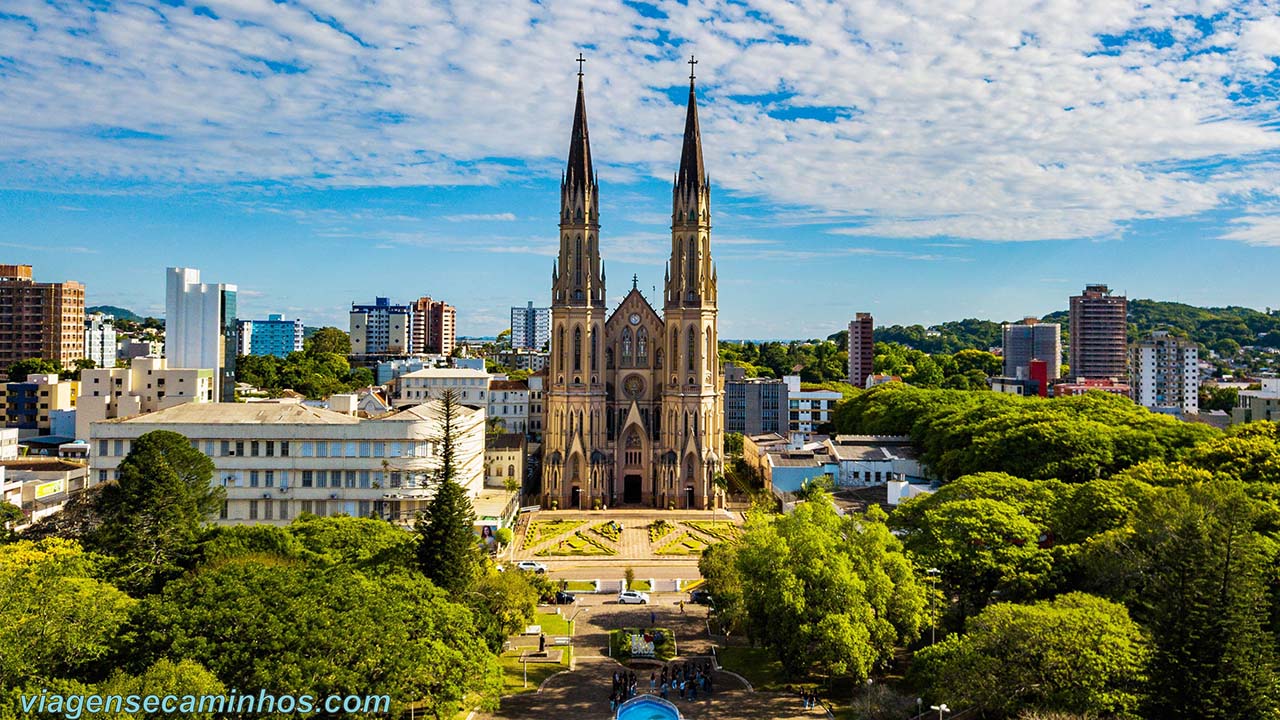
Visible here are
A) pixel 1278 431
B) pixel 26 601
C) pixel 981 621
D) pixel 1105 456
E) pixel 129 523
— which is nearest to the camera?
pixel 26 601

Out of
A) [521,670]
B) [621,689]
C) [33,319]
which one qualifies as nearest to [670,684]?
[621,689]

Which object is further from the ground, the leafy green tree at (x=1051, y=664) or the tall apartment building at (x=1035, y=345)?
the tall apartment building at (x=1035, y=345)

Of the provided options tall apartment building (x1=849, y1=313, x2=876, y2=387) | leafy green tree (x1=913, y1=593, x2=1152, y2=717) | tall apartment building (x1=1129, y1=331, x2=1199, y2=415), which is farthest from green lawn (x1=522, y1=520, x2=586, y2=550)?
tall apartment building (x1=849, y1=313, x2=876, y2=387)

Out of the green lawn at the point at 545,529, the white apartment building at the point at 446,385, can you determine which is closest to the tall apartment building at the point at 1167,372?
the white apartment building at the point at 446,385

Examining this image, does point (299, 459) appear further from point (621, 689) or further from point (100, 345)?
point (100, 345)

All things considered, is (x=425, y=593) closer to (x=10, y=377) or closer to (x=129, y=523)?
(x=129, y=523)

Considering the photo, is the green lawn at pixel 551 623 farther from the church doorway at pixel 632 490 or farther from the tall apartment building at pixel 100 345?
the tall apartment building at pixel 100 345

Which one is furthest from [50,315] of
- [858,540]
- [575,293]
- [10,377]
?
[858,540]

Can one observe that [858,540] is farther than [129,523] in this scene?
No
